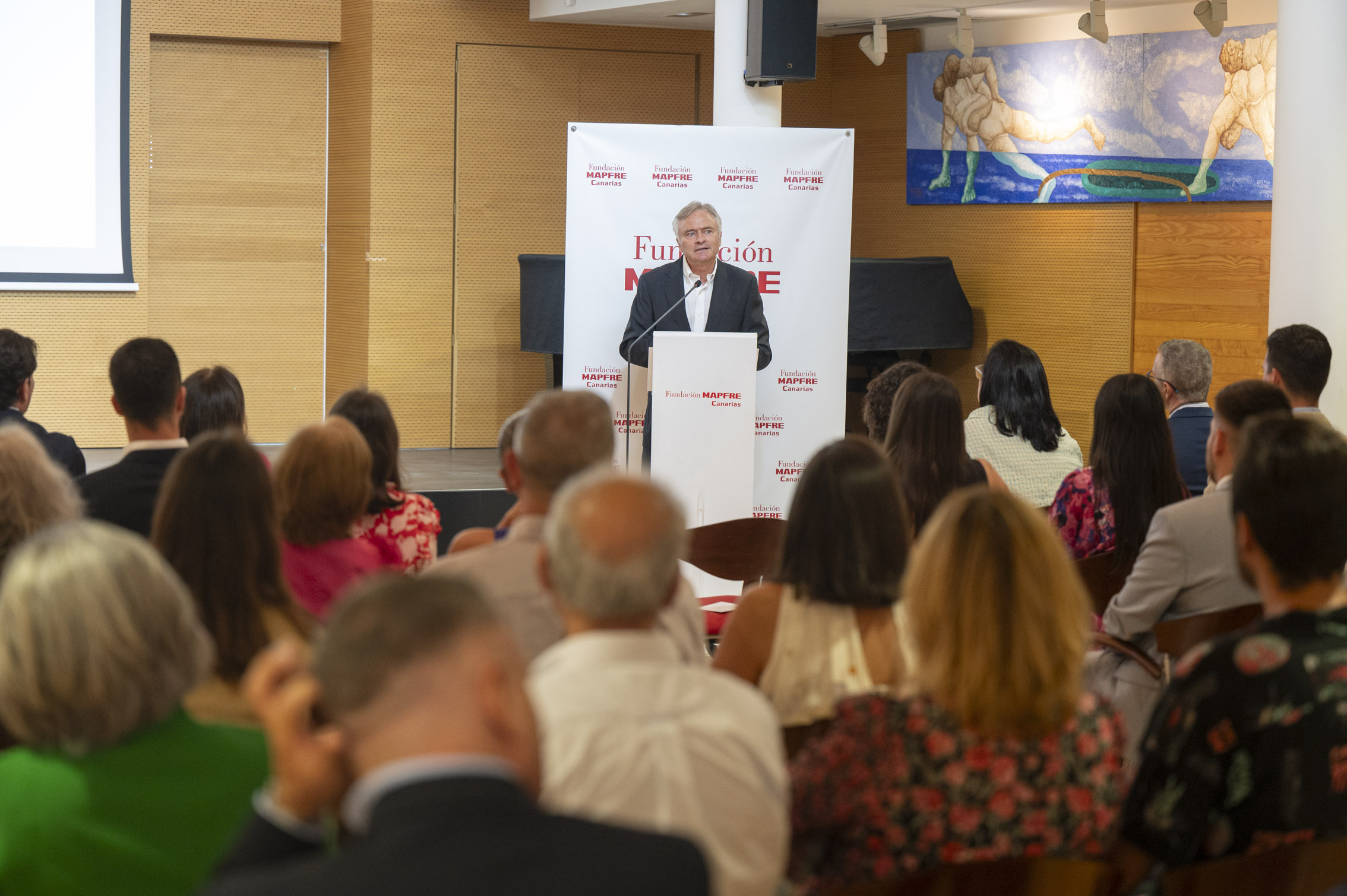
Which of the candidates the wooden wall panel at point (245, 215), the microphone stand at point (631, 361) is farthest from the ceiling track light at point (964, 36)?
the wooden wall panel at point (245, 215)

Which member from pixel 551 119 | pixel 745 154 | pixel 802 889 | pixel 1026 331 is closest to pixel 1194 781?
pixel 802 889

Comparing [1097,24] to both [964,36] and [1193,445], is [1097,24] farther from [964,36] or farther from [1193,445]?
[1193,445]

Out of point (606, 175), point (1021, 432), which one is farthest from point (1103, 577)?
point (606, 175)

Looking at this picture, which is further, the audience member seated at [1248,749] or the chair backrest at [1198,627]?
the chair backrest at [1198,627]

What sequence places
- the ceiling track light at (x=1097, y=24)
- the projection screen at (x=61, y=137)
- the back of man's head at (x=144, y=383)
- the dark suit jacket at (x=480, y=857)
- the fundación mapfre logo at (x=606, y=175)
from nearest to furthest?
the dark suit jacket at (x=480, y=857), the back of man's head at (x=144, y=383), the fundación mapfre logo at (x=606, y=175), the ceiling track light at (x=1097, y=24), the projection screen at (x=61, y=137)

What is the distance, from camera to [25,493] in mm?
2543

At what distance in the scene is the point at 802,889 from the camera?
1783mm

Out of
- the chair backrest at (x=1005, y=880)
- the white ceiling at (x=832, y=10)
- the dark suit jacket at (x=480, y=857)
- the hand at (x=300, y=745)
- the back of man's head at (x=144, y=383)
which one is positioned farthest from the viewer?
the white ceiling at (x=832, y=10)

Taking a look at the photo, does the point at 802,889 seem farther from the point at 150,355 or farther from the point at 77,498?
the point at 150,355

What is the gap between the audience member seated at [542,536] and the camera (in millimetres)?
2324

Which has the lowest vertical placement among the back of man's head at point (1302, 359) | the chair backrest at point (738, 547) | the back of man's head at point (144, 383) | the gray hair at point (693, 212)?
the chair backrest at point (738, 547)

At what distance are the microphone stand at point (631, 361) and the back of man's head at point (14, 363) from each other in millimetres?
2412

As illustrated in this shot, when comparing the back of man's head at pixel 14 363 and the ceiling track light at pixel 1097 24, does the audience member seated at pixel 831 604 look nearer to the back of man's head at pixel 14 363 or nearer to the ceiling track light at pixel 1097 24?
the back of man's head at pixel 14 363

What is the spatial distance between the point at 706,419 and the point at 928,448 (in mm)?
2349
